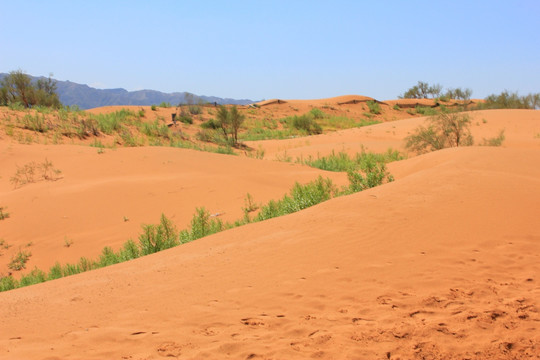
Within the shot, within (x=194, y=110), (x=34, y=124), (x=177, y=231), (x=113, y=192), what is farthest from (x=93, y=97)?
(x=177, y=231)

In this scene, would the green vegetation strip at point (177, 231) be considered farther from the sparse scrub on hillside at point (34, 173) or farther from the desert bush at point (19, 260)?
the sparse scrub on hillside at point (34, 173)

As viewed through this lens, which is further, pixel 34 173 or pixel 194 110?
pixel 194 110

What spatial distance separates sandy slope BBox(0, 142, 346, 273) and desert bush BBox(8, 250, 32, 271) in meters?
0.12

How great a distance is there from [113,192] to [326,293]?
954 centimetres

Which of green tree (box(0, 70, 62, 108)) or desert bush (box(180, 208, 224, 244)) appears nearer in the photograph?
desert bush (box(180, 208, 224, 244))

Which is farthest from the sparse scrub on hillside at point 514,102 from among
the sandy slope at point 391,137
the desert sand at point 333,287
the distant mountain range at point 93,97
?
the distant mountain range at point 93,97

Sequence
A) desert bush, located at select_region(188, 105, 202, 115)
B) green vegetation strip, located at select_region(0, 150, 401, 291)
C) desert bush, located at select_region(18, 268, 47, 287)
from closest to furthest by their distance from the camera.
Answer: desert bush, located at select_region(18, 268, 47, 287) < green vegetation strip, located at select_region(0, 150, 401, 291) < desert bush, located at select_region(188, 105, 202, 115)

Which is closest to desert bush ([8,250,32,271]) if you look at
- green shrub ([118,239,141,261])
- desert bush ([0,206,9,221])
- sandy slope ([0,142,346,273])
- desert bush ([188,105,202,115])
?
sandy slope ([0,142,346,273])

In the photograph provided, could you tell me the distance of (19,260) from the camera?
959 centimetres

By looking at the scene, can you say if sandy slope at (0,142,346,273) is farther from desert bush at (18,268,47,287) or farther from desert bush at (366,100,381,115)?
desert bush at (366,100,381,115)

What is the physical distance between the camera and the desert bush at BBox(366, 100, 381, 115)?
194ft

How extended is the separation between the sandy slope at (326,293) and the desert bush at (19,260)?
3921 mm

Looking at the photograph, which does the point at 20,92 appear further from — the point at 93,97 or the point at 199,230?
the point at 93,97

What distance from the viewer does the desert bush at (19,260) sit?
9338 millimetres
